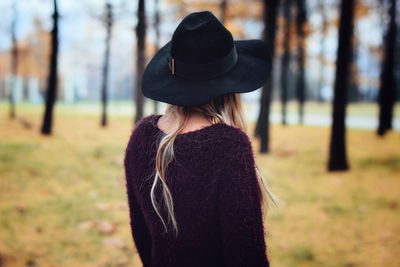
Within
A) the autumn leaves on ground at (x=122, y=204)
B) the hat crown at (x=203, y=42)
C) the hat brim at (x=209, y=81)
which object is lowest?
the autumn leaves on ground at (x=122, y=204)

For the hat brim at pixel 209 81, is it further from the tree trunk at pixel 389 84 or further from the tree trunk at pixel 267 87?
the tree trunk at pixel 389 84

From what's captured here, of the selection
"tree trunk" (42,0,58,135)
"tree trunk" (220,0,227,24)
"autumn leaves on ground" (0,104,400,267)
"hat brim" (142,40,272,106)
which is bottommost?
"autumn leaves on ground" (0,104,400,267)

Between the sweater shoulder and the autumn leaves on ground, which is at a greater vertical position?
the sweater shoulder

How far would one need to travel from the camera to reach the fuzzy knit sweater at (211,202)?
4.40 ft

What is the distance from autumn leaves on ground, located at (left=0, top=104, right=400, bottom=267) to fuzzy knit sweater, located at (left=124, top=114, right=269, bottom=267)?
391 centimetres

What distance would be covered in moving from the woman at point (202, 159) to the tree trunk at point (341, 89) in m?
7.59

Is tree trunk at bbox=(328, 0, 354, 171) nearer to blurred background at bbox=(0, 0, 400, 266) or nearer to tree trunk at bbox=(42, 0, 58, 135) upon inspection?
blurred background at bbox=(0, 0, 400, 266)

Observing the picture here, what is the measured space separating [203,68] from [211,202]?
0.62 m

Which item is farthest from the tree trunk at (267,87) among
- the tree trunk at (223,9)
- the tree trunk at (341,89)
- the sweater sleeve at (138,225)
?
the sweater sleeve at (138,225)

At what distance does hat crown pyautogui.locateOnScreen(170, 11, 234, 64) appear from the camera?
1.45 m

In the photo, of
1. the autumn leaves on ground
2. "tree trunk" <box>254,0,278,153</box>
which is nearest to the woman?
the autumn leaves on ground

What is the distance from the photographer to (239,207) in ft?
4.38

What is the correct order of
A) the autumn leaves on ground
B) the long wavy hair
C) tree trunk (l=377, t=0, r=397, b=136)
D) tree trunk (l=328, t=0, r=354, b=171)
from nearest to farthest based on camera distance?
the long wavy hair
the autumn leaves on ground
tree trunk (l=328, t=0, r=354, b=171)
tree trunk (l=377, t=0, r=397, b=136)

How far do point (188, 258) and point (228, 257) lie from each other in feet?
0.70
